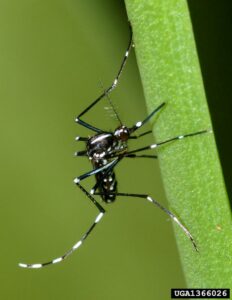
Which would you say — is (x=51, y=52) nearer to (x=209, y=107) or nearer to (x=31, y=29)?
(x=31, y=29)

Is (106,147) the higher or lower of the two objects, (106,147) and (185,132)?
the lower

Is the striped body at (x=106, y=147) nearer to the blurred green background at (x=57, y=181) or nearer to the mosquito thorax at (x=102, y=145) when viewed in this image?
the mosquito thorax at (x=102, y=145)

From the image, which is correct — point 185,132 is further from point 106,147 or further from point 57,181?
point 57,181

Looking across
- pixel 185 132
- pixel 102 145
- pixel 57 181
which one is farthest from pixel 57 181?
pixel 185 132

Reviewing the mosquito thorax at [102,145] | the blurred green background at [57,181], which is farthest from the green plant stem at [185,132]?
the blurred green background at [57,181]

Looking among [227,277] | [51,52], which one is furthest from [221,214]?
[51,52]
